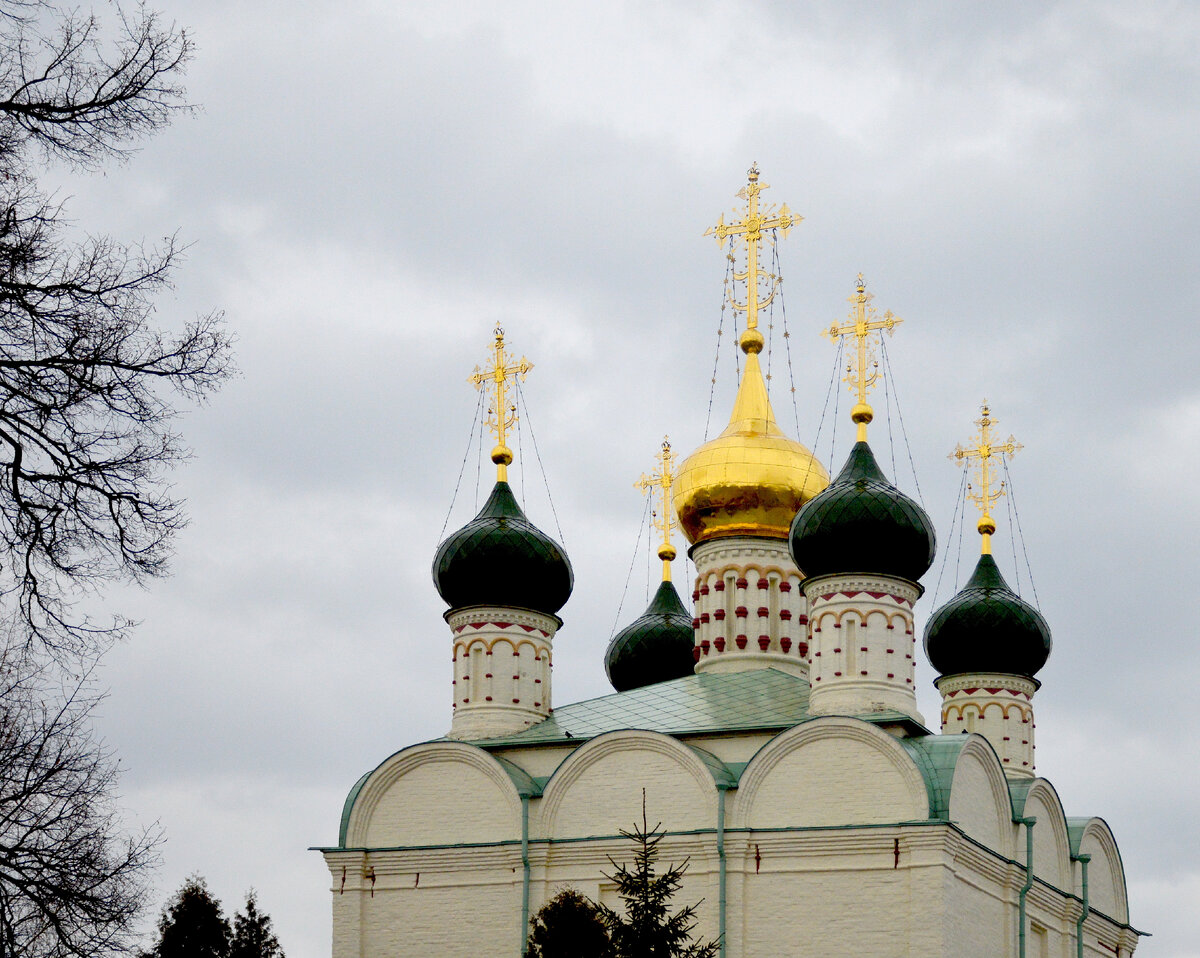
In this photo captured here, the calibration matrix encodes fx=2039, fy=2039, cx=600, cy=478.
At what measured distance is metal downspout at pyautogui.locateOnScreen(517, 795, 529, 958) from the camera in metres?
19.7

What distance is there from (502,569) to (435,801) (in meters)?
2.71

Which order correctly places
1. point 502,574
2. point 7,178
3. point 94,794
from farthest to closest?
point 502,574
point 94,794
point 7,178

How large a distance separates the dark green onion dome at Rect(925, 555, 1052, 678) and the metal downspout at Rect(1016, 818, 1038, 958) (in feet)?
10.9

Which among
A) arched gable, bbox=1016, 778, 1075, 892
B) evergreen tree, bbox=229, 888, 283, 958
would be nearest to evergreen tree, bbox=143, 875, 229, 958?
evergreen tree, bbox=229, 888, 283, 958

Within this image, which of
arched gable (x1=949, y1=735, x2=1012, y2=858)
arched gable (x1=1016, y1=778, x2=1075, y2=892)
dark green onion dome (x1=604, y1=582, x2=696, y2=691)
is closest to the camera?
arched gable (x1=949, y1=735, x2=1012, y2=858)

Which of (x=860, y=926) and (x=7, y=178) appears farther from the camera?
(x=860, y=926)

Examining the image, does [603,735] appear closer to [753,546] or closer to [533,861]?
[533,861]

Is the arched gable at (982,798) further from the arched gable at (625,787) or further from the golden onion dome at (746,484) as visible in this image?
the golden onion dome at (746,484)

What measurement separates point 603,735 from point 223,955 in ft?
14.0

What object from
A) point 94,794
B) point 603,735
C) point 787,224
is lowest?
point 94,794

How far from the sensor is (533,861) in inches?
788

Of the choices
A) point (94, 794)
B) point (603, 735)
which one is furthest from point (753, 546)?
point (94, 794)

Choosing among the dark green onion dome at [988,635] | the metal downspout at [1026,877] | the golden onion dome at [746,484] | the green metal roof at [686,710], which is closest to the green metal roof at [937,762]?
the green metal roof at [686,710]

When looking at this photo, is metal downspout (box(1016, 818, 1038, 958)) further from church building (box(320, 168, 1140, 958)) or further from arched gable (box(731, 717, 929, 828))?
arched gable (box(731, 717, 929, 828))
